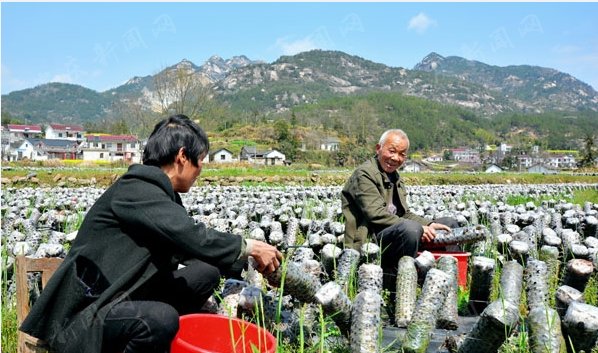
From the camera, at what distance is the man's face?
13.8 ft

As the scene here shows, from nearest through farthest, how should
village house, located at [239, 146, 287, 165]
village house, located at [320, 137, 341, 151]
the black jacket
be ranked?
the black jacket
village house, located at [239, 146, 287, 165]
village house, located at [320, 137, 341, 151]

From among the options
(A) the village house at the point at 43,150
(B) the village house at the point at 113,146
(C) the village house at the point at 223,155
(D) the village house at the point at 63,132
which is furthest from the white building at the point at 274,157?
(D) the village house at the point at 63,132

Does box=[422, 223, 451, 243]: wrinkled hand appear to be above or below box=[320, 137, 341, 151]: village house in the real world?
below

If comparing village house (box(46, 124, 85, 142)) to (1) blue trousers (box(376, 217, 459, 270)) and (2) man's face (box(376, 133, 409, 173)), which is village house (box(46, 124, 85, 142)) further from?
(1) blue trousers (box(376, 217, 459, 270))

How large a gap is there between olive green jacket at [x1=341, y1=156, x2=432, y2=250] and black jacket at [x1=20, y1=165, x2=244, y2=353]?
6.74 ft

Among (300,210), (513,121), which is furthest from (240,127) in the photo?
(513,121)

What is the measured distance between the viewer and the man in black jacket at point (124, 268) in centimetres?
211

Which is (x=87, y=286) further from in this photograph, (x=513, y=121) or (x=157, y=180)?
(x=513, y=121)

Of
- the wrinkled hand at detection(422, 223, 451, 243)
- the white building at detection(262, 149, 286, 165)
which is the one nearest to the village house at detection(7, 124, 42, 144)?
the white building at detection(262, 149, 286, 165)

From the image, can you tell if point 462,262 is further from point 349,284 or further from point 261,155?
point 261,155

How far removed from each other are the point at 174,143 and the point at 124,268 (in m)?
0.70

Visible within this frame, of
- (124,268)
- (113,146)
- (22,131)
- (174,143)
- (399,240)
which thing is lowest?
(399,240)

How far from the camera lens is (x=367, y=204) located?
4086 millimetres

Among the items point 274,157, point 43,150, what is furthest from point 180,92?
point 43,150
